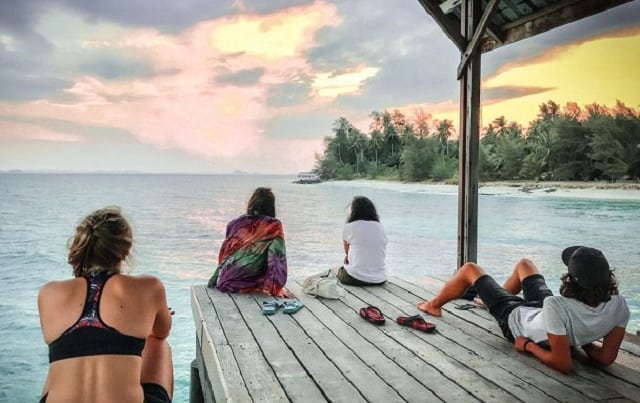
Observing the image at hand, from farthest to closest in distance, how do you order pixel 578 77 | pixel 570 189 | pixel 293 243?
1. pixel 570 189
2. pixel 578 77
3. pixel 293 243

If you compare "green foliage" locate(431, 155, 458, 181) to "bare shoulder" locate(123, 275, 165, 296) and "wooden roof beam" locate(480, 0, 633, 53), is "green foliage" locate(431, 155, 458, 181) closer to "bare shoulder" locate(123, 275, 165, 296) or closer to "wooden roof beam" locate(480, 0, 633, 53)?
"wooden roof beam" locate(480, 0, 633, 53)

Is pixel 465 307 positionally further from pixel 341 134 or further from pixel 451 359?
pixel 341 134

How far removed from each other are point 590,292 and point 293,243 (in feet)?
47.5

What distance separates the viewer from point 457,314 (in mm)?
3365

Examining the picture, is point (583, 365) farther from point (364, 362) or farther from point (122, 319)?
point (122, 319)

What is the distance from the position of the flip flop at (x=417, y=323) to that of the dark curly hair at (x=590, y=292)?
874mm

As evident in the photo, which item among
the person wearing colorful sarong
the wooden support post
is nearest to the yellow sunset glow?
the wooden support post

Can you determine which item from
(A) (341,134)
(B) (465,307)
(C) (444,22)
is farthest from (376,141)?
(B) (465,307)

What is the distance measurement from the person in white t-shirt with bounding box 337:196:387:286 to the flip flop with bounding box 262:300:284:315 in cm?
87

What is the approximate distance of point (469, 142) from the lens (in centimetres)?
429

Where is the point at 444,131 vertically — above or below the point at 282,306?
above

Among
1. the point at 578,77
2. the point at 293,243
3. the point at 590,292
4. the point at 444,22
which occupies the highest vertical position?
the point at 578,77

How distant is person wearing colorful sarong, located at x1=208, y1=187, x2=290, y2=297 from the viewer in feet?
12.4

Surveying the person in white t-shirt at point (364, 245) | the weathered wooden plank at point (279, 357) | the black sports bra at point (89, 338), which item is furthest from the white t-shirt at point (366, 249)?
the black sports bra at point (89, 338)
